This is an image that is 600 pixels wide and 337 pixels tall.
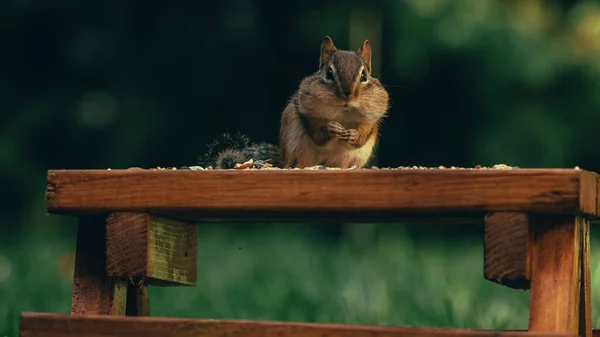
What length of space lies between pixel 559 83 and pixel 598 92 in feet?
0.62

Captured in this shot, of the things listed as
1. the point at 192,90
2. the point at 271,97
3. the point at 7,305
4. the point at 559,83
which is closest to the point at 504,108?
the point at 559,83

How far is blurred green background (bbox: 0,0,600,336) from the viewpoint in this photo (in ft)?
14.9

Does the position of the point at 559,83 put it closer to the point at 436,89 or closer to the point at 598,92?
the point at 598,92

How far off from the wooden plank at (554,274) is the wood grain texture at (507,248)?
3 cm

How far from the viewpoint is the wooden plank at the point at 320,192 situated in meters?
2.05

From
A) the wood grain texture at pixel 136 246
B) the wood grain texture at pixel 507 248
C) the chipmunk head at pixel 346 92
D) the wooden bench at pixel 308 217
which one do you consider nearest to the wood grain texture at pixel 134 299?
the wooden bench at pixel 308 217

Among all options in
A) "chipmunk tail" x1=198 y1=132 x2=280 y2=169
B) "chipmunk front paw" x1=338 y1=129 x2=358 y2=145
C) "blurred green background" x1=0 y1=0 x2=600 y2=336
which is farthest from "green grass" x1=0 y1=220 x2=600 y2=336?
"chipmunk front paw" x1=338 y1=129 x2=358 y2=145

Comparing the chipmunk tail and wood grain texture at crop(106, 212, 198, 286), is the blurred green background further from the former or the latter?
wood grain texture at crop(106, 212, 198, 286)

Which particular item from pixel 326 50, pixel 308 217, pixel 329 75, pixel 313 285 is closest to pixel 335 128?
pixel 329 75

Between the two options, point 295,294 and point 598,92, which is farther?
point 598,92

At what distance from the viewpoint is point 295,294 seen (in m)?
3.93

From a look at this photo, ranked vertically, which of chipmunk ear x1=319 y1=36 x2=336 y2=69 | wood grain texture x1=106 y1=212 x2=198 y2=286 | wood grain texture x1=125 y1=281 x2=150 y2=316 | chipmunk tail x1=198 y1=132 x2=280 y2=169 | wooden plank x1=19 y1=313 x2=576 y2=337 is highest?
chipmunk ear x1=319 y1=36 x2=336 y2=69

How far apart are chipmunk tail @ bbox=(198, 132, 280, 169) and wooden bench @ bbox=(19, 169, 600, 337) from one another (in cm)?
60

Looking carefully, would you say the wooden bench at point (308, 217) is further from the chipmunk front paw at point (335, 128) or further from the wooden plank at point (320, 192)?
the chipmunk front paw at point (335, 128)
